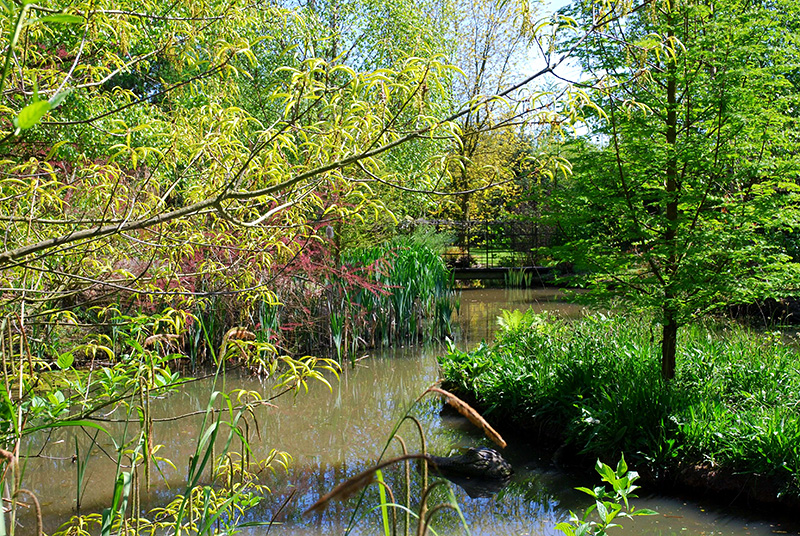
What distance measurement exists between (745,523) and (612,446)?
0.86 metres

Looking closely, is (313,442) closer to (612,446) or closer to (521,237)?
(612,446)

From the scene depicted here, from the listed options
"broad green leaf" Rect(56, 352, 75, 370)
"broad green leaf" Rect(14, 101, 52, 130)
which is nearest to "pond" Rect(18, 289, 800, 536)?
"broad green leaf" Rect(56, 352, 75, 370)

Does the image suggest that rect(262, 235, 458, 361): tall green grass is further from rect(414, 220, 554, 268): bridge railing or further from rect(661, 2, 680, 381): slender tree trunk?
rect(414, 220, 554, 268): bridge railing

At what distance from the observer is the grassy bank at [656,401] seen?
3572 mm

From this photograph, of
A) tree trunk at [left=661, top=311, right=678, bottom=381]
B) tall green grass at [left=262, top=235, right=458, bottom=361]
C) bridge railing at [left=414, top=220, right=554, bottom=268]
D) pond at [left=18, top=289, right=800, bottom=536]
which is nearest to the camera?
pond at [left=18, top=289, right=800, bottom=536]

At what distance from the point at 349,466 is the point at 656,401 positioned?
2.15 m

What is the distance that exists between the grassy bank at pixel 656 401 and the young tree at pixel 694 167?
50 cm

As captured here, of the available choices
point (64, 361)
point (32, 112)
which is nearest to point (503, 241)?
point (64, 361)

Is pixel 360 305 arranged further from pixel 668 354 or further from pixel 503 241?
pixel 503 241

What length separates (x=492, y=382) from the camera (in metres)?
5.37

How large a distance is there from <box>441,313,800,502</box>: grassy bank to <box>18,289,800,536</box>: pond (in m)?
0.23

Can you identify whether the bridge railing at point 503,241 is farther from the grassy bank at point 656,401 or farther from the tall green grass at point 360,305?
the grassy bank at point 656,401

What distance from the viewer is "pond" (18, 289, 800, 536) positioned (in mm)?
3490

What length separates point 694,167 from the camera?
4164mm
